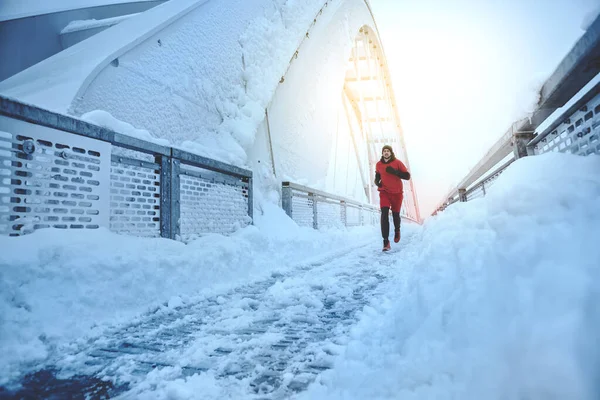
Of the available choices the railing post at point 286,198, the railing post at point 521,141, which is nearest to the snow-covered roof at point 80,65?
the railing post at point 286,198

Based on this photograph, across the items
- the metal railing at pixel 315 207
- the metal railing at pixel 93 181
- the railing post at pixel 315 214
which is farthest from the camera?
the railing post at pixel 315 214

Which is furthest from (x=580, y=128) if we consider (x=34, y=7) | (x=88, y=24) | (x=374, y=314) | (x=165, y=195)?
(x=34, y=7)

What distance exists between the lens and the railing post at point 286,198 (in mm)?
6711

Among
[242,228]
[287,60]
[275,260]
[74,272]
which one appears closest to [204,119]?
[242,228]

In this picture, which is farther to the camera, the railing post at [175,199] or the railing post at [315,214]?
the railing post at [315,214]

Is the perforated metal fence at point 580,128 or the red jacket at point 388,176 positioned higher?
the red jacket at point 388,176

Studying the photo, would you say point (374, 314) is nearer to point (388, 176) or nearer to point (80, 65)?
point (388, 176)

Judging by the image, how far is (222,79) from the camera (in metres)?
6.66

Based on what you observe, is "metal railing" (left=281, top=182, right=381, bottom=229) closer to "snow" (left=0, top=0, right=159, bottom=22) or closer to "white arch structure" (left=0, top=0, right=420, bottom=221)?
"white arch structure" (left=0, top=0, right=420, bottom=221)

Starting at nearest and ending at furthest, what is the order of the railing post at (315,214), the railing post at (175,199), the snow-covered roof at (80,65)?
the railing post at (175,199)
the snow-covered roof at (80,65)
the railing post at (315,214)

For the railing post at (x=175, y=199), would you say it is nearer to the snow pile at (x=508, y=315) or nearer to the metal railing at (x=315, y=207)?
the snow pile at (x=508, y=315)

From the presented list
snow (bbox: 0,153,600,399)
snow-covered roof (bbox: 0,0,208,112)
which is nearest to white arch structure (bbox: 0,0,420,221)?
snow-covered roof (bbox: 0,0,208,112)

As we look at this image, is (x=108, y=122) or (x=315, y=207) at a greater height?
(x=108, y=122)

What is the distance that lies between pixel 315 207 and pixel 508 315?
7.01 m
